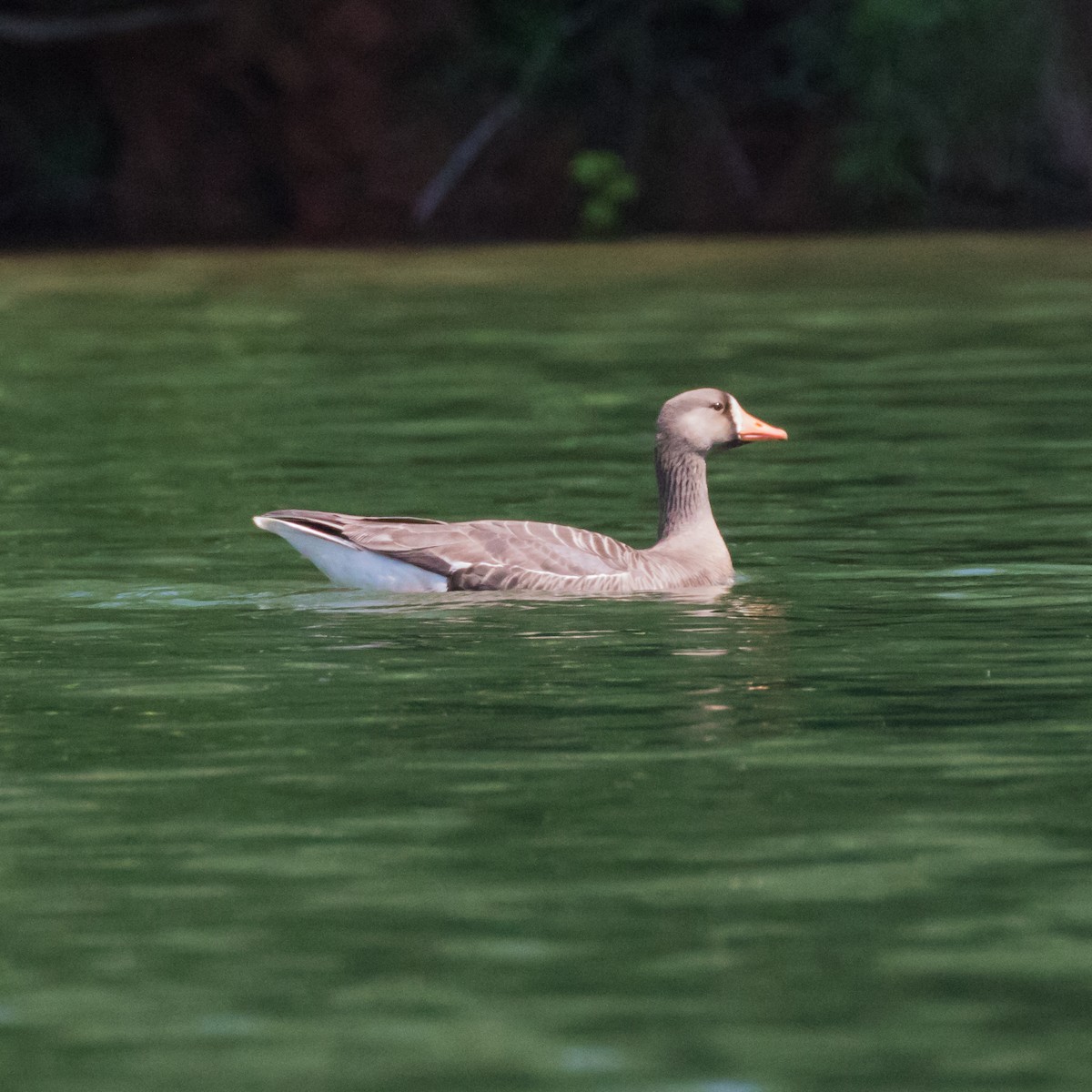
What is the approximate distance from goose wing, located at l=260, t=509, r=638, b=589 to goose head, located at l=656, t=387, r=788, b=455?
114 cm

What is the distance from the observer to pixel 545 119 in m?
41.5

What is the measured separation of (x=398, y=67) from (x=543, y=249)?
437 centimetres

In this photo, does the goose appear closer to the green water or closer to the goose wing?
the goose wing

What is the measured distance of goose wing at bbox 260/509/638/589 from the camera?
37.8 feet

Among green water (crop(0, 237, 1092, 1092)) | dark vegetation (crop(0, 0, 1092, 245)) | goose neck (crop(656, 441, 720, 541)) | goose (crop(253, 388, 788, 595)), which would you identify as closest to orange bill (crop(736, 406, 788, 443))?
goose neck (crop(656, 441, 720, 541))

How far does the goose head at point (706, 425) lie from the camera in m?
12.6

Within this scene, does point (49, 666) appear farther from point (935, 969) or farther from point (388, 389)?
point (388, 389)

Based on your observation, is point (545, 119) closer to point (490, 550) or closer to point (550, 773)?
point (490, 550)

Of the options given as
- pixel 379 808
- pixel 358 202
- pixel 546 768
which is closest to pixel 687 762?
pixel 546 768

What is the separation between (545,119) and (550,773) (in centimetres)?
3399

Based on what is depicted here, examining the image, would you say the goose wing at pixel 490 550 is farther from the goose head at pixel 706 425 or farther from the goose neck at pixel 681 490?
the goose head at pixel 706 425

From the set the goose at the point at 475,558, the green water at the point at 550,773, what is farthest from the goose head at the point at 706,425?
the goose at the point at 475,558

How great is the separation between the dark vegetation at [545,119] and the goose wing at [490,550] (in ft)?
86.2

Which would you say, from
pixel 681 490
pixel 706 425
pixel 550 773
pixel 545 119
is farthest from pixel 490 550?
pixel 545 119
